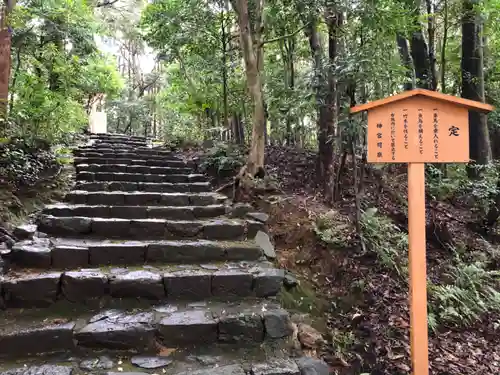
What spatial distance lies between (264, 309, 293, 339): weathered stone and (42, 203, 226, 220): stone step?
2.00m

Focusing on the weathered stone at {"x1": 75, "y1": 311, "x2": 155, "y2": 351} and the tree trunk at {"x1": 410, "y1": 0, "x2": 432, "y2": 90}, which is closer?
the weathered stone at {"x1": 75, "y1": 311, "x2": 155, "y2": 351}

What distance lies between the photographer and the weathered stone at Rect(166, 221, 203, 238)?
13.8 feet

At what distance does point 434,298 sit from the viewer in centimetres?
416

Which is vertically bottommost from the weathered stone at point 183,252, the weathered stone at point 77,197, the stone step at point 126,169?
the weathered stone at point 183,252

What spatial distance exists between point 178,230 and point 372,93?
11.2 feet

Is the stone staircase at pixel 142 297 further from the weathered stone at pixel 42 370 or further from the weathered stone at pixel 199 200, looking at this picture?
the weathered stone at pixel 199 200

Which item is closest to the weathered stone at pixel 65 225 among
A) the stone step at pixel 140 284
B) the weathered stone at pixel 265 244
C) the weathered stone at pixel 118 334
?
the stone step at pixel 140 284

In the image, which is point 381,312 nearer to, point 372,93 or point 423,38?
point 372,93

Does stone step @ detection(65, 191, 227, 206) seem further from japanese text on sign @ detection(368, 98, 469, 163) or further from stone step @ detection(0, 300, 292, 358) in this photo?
japanese text on sign @ detection(368, 98, 469, 163)

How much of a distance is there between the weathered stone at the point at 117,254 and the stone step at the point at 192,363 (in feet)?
3.46

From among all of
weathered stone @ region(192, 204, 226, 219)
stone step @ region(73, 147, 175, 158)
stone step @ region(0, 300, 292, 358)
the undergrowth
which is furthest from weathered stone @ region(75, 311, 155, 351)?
stone step @ region(73, 147, 175, 158)

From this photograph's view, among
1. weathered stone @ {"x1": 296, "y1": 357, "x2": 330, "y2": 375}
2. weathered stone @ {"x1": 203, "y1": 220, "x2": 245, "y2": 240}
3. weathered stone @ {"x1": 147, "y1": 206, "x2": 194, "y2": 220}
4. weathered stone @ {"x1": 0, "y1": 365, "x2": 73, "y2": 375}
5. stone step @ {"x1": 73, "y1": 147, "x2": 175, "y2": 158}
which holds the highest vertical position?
stone step @ {"x1": 73, "y1": 147, "x2": 175, "y2": 158}

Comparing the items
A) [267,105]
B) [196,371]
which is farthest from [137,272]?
[267,105]

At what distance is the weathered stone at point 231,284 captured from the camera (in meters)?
3.37
